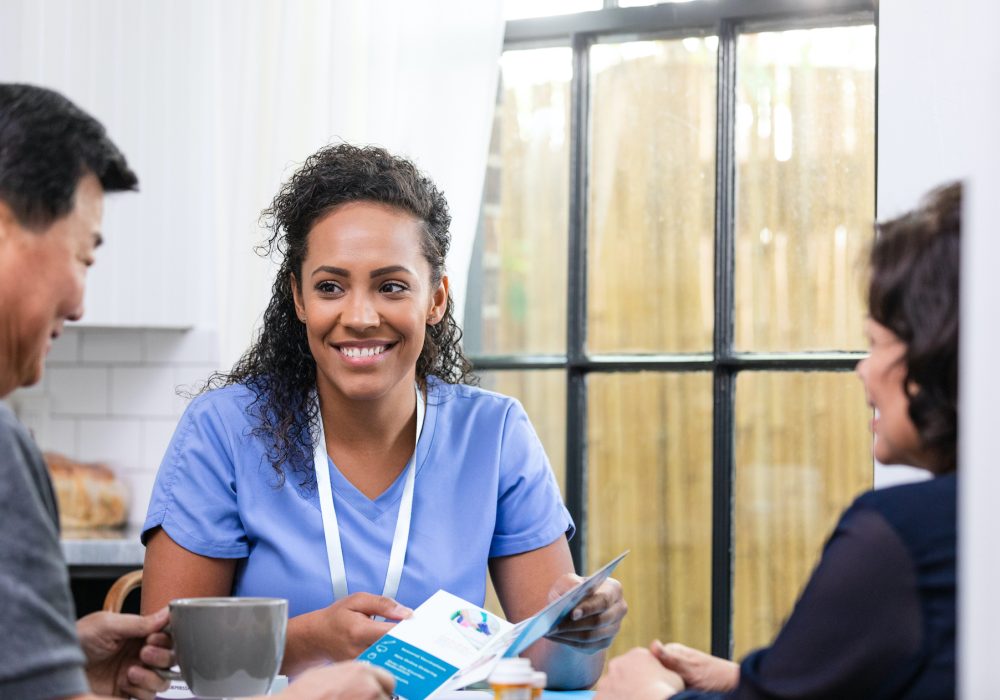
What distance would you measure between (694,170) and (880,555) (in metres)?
2.49

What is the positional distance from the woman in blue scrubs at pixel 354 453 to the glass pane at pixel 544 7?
1.52m

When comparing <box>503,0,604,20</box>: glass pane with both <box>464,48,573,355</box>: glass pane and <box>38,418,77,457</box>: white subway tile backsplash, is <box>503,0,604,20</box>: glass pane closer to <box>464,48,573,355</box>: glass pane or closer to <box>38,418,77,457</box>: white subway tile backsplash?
<box>464,48,573,355</box>: glass pane

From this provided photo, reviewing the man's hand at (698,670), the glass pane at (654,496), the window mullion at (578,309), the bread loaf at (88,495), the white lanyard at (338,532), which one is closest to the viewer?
the man's hand at (698,670)

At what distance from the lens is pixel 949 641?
99 centimetres

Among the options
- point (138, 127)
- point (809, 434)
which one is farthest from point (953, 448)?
point (138, 127)

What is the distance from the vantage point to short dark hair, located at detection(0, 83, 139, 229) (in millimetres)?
1109

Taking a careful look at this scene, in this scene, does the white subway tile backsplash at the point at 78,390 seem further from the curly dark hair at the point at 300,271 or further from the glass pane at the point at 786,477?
the glass pane at the point at 786,477

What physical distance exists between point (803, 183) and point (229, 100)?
1645 millimetres

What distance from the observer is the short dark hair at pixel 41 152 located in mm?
1109

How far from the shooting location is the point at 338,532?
6.40ft

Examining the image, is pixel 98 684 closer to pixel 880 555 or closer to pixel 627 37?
pixel 880 555

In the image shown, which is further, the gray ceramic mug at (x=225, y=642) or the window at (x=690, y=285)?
the window at (x=690, y=285)

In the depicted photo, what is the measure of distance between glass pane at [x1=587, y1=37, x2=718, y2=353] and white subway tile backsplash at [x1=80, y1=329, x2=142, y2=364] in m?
1.41

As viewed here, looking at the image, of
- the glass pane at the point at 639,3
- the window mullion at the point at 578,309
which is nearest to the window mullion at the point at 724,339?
the glass pane at the point at 639,3
